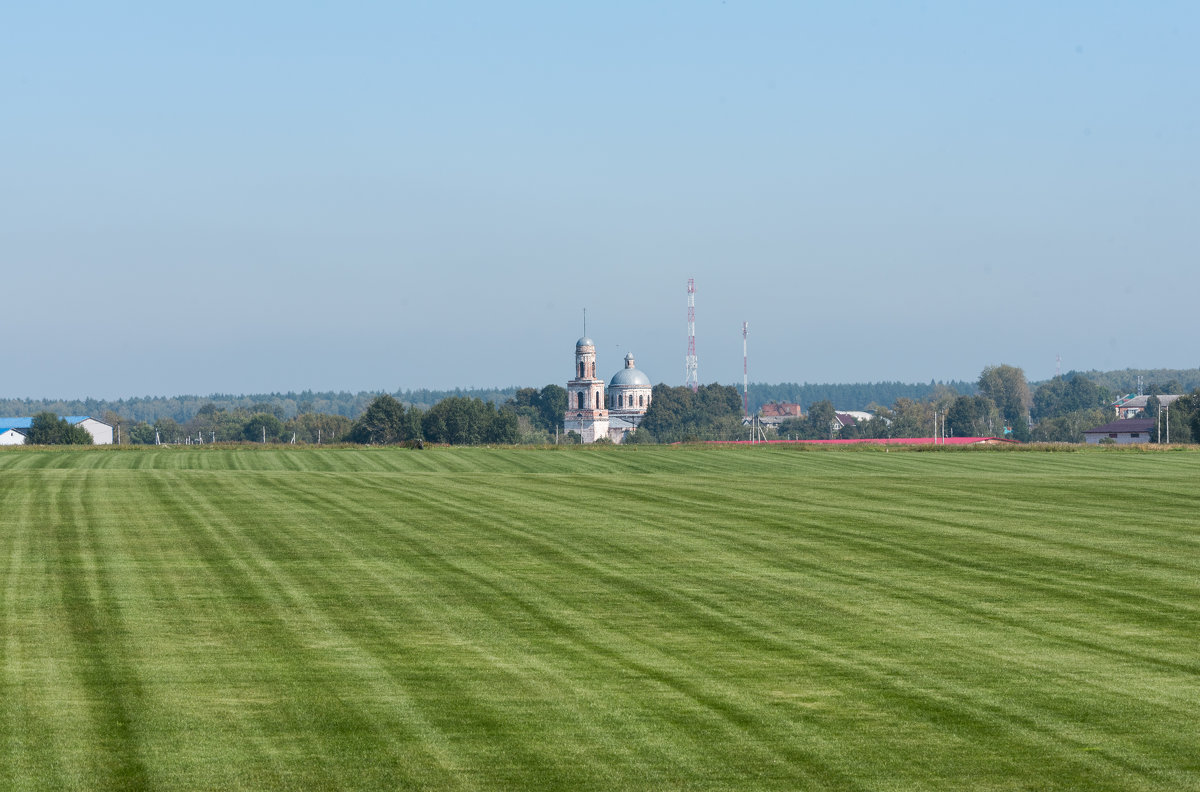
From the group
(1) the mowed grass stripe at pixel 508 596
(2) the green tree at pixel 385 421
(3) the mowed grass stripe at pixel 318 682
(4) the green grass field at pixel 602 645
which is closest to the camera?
(3) the mowed grass stripe at pixel 318 682

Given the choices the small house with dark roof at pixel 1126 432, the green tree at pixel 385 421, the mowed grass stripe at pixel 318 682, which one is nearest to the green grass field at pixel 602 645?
the mowed grass stripe at pixel 318 682

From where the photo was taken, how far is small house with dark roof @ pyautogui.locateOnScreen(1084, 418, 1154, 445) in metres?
177

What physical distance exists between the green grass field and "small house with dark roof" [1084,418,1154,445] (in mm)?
142074

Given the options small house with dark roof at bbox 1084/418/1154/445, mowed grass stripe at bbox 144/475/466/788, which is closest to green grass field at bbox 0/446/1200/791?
mowed grass stripe at bbox 144/475/466/788

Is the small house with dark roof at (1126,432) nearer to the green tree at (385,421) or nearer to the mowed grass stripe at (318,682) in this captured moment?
the green tree at (385,421)

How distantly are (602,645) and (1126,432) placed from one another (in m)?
174

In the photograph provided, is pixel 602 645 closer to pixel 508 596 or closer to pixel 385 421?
pixel 508 596

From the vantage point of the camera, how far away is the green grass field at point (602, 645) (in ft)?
47.0

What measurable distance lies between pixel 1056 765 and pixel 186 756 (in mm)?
9310

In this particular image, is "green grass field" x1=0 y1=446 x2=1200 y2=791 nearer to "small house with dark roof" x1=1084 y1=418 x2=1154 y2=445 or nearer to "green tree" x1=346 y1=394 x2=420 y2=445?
"small house with dark roof" x1=1084 y1=418 x2=1154 y2=445

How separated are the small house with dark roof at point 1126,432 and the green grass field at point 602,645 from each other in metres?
142

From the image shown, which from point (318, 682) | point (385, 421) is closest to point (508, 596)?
point (318, 682)

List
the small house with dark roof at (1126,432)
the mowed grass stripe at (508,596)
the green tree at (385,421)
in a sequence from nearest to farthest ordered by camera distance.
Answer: the mowed grass stripe at (508,596) < the small house with dark roof at (1126,432) < the green tree at (385,421)

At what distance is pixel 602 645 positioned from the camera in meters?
21.2
